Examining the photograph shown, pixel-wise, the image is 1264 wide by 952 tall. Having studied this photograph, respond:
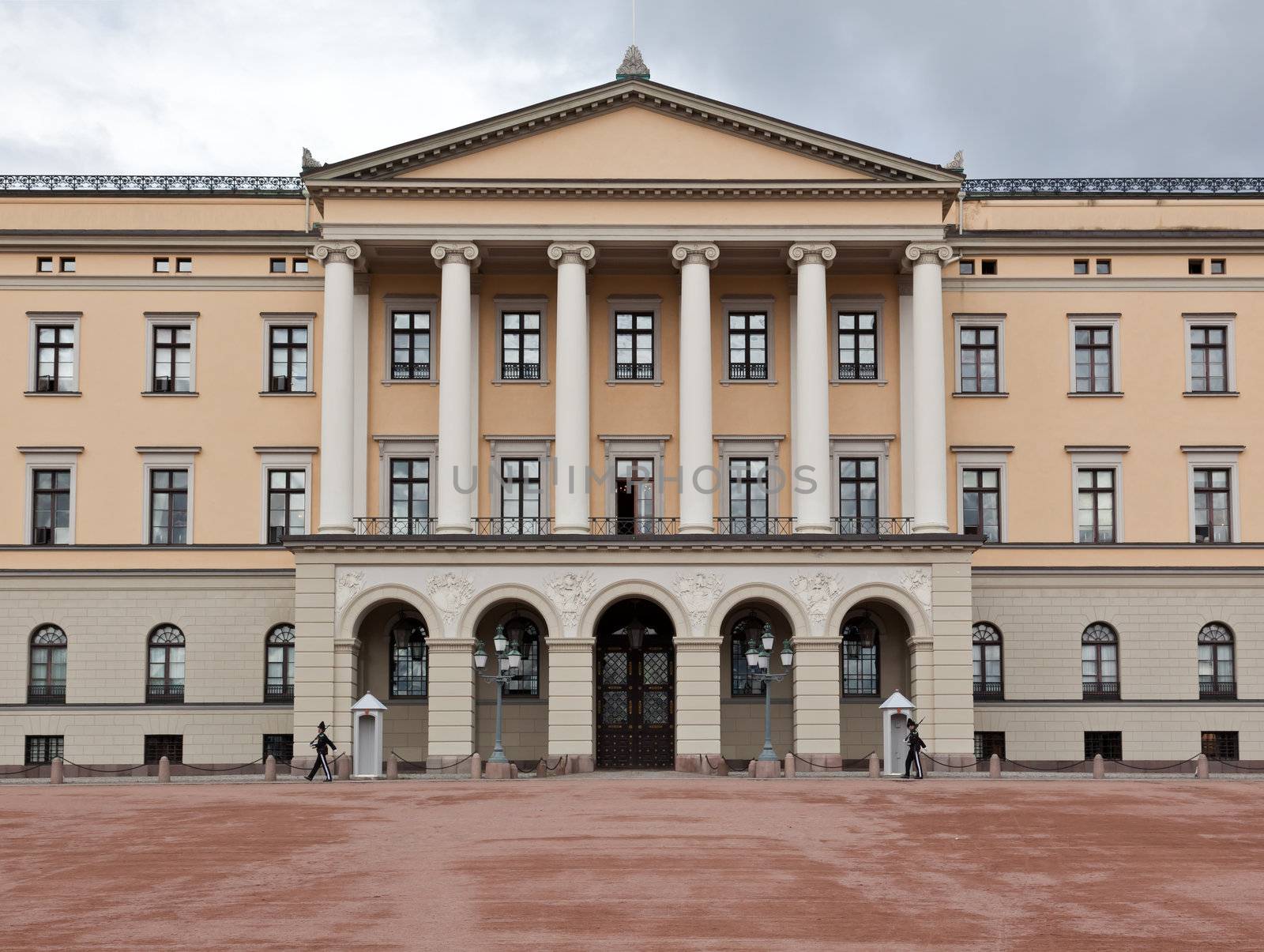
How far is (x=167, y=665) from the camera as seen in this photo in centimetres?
5084

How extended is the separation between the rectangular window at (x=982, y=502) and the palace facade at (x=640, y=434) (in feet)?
0.36

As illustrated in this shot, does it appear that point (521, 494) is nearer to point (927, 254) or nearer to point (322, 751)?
point (322, 751)

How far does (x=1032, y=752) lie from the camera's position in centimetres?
5041

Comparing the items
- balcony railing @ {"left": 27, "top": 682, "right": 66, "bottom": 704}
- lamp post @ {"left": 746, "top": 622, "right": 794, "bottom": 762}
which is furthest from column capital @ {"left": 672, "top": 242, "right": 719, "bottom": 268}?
balcony railing @ {"left": 27, "top": 682, "right": 66, "bottom": 704}

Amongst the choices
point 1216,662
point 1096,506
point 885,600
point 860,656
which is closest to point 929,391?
point 885,600

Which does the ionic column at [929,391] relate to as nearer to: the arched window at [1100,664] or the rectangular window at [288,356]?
the arched window at [1100,664]

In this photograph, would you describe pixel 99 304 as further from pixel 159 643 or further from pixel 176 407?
pixel 159 643

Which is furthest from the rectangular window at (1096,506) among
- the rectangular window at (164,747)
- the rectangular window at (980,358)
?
the rectangular window at (164,747)

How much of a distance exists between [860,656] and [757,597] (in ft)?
17.2

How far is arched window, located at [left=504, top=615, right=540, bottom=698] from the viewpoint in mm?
49938

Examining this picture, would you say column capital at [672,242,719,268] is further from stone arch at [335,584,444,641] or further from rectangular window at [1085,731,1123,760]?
rectangular window at [1085,731,1123,760]

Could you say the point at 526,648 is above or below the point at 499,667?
above

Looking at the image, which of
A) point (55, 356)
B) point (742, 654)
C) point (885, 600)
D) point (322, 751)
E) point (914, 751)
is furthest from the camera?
point (55, 356)

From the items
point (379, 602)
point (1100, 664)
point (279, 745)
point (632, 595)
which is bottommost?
point (279, 745)
